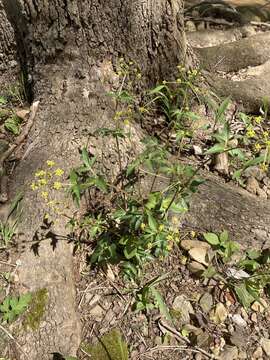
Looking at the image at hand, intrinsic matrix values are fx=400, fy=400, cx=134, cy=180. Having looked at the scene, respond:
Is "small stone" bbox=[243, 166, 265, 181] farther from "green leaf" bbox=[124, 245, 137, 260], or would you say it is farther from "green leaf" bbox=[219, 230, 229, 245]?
"green leaf" bbox=[124, 245, 137, 260]

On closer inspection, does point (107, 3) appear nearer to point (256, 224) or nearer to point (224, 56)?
point (224, 56)

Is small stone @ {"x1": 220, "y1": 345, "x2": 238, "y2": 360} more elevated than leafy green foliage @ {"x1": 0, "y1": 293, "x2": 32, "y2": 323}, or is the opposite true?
leafy green foliage @ {"x1": 0, "y1": 293, "x2": 32, "y2": 323}

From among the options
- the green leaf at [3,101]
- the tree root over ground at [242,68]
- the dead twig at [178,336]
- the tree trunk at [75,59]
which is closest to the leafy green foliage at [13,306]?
the tree trunk at [75,59]

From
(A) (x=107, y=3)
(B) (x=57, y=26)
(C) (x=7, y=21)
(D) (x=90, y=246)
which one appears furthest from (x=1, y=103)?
(D) (x=90, y=246)

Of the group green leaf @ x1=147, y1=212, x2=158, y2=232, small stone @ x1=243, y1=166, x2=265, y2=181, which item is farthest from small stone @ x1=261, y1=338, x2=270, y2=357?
small stone @ x1=243, y1=166, x2=265, y2=181

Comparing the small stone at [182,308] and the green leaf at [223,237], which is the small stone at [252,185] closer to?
the green leaf at [223,237]

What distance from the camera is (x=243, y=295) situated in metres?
2.05

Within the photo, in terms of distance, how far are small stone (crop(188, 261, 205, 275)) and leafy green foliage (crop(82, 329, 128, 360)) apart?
512 millimetres

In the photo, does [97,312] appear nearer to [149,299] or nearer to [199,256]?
[149,299]

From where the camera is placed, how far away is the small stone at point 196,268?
2.13 m

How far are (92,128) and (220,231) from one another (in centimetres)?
94

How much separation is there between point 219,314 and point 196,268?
0.26 m

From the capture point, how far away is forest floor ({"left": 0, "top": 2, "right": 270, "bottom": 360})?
190 cm

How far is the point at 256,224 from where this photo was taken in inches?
89.0
